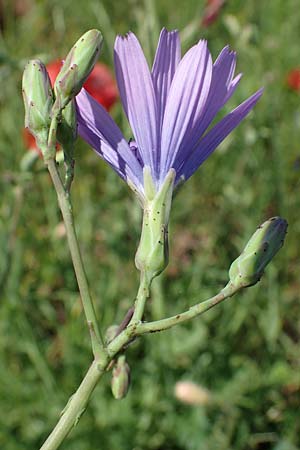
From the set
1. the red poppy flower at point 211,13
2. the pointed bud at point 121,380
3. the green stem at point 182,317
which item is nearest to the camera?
the green stem at point 182,317

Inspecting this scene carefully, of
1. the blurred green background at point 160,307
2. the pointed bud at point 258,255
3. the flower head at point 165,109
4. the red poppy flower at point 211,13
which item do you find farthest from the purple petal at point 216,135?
the red poppy flower at point 211,13

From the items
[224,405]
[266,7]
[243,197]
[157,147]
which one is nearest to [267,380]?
[224,405]

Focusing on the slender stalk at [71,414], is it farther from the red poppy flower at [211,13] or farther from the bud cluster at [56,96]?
the red poppy flower at [211,13]

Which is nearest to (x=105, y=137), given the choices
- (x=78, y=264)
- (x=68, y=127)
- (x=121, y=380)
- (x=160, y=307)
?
(x=68, y=127)

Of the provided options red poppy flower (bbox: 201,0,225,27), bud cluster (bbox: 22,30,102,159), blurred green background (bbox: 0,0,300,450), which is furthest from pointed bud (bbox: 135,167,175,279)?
red poppy flower (bbox: 201,0,225,27)

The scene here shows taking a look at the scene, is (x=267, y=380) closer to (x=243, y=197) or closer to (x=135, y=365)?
(x=135, y=365)

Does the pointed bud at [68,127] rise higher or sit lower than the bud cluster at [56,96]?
lower
